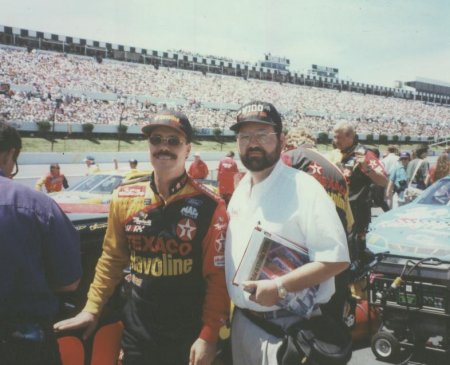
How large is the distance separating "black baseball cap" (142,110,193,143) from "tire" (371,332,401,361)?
9.01ft

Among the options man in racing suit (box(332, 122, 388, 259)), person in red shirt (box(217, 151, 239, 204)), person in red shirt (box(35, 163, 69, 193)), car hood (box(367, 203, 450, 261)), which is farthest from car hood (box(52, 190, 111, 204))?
person in red shirt (box(217, 151, 239, 204))

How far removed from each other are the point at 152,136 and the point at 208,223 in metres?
0.53

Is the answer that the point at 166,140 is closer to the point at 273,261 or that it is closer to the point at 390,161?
the point at 273,261

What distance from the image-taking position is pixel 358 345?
4.18 meters

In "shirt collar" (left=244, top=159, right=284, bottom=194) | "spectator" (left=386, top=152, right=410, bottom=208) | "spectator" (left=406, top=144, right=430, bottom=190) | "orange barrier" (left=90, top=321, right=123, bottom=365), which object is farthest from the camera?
"spectator" (left=386, top=152, right=410, bottom=208)

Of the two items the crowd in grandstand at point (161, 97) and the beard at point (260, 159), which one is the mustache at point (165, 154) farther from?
the crowd in grandstand at point (161, 97)

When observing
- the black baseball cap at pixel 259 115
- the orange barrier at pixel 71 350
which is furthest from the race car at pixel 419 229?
the orange barrier at pixel 71 350

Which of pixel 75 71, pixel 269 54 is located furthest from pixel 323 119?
pixel 269 54

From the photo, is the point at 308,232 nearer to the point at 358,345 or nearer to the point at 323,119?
the point at 358,345

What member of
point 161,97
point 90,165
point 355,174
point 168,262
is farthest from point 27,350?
point 161,97

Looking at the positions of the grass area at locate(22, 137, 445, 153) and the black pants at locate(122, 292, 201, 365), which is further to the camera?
the grass area at locate(22, 137, 445, 153)

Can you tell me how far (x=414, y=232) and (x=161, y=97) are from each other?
49109 mm

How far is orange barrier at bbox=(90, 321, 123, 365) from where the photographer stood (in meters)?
2.18

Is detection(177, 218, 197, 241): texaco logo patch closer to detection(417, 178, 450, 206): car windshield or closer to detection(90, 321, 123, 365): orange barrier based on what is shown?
detection(90, 321, 123, 365): orange barrier
